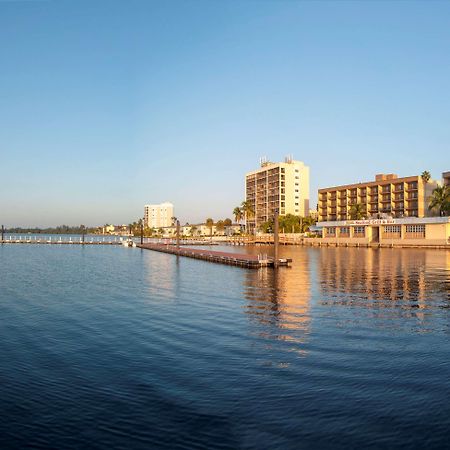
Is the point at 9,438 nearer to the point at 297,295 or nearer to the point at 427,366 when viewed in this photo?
the point at 427,366

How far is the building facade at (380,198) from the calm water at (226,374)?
11771cm

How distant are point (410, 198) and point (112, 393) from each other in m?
142

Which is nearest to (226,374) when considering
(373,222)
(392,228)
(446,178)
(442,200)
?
(392,228)

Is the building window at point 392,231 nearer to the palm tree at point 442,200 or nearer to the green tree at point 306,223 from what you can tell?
the palm tree at point 442,200

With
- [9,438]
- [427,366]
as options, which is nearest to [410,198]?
[427,366]

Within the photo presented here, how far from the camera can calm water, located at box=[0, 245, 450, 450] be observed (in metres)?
10.5

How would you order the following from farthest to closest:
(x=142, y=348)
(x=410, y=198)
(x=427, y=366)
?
(x=410, y=198) < (x=142, y=348) < (x=427, y=366)

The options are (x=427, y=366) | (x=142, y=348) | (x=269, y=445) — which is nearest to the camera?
(x=269, y=445)

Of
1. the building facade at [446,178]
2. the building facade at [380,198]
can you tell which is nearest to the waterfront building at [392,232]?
the building facade at [380,198]

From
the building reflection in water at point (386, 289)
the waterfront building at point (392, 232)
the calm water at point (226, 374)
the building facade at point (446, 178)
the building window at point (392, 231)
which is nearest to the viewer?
the calm water at point (226, 374)

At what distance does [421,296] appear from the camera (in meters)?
32.5

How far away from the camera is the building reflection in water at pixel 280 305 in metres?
20.8

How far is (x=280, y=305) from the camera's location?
2859 cm

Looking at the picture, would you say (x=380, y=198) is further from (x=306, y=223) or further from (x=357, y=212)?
(x=306, y=223)
